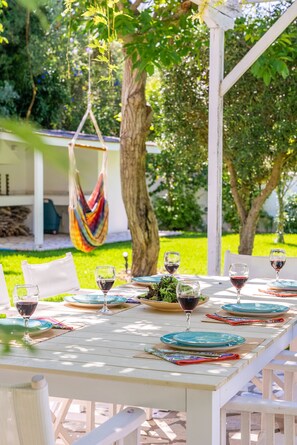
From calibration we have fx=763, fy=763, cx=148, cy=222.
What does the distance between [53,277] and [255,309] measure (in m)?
1.40

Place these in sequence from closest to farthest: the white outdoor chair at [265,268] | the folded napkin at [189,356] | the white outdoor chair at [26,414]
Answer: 1. the white outdoor chair at [26,414]
2. the folded napkin at [189,356]
3. the white outdoor chair at [265,268]

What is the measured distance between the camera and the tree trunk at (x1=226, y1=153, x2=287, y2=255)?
8375 mm

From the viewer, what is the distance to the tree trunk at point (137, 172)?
670cm

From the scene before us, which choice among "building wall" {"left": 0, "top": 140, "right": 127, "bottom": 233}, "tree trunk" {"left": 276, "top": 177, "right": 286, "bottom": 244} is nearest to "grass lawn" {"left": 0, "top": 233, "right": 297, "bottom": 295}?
"tree trunk" {"left": 276, "top": 177, "right": 286, "bottom": 244}

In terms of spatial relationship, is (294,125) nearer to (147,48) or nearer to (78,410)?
(147,48)

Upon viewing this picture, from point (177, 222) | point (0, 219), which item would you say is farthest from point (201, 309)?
point (177, 222)

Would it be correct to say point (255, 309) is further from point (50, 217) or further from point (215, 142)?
point (50, 217)

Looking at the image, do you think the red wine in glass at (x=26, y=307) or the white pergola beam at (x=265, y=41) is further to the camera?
the white pergola beam at (x=265, y=41)

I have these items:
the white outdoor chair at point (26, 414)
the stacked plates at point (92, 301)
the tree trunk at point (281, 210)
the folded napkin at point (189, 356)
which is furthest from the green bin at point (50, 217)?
the white outdoor chair at point (26, 414)

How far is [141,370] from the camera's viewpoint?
2.15 meters

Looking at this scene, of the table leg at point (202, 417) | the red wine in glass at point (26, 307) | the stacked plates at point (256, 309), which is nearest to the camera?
the table leg at point (202, 417)

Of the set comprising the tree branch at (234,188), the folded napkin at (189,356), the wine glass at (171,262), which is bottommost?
the folded napkin at (189,356)

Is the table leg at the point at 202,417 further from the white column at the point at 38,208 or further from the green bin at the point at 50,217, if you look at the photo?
the green bin at the point at 50,217

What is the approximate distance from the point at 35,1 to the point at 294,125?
308 inches
